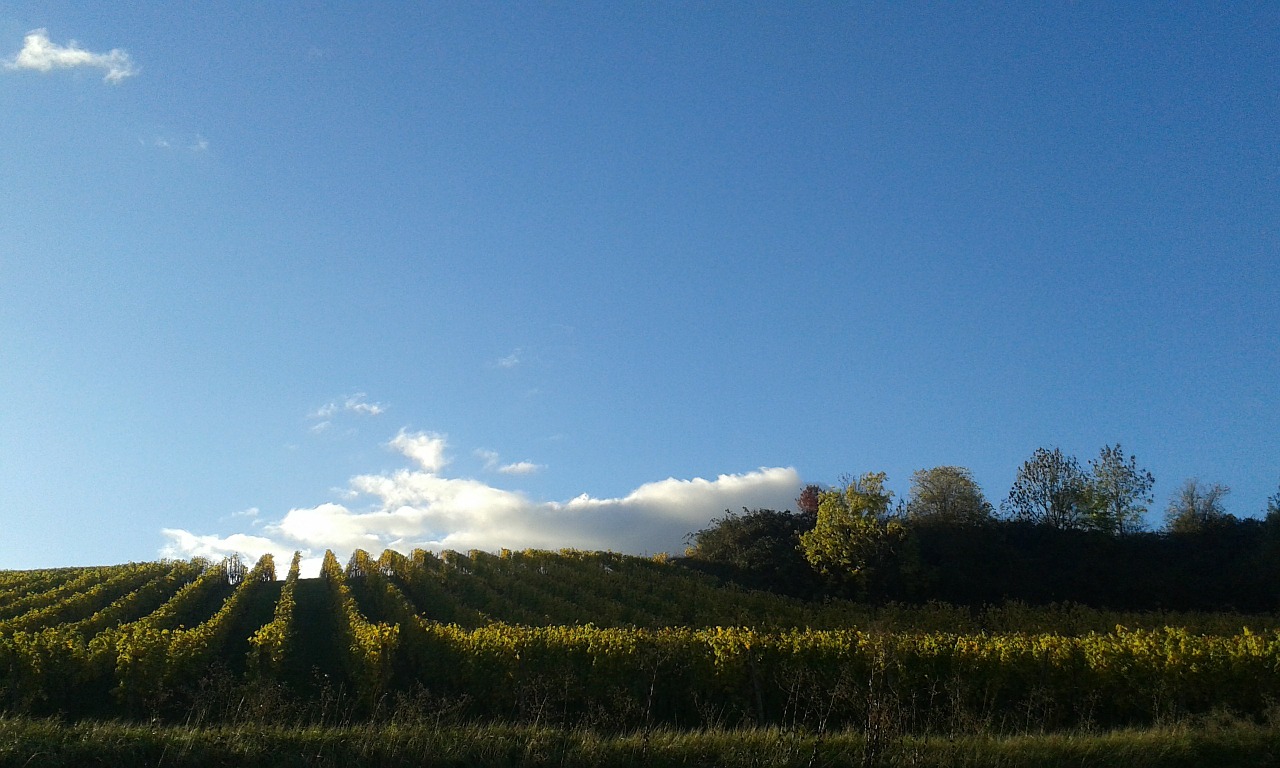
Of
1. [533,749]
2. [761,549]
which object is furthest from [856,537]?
[533,749]

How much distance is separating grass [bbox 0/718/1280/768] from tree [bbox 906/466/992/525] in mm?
35035

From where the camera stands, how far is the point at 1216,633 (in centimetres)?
2402

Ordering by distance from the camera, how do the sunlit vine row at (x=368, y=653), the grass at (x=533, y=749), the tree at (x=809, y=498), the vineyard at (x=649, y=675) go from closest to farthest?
the grass at (x=533, y=749) < the vineyard at (x=649, y=675) < the sunlit vine row at (x=368, y=653) < the tree at (x=809, y=498)

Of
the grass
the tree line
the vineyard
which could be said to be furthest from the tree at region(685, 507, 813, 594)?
the grass

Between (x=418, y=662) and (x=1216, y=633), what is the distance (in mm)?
22967

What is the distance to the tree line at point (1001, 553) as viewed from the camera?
122 feet

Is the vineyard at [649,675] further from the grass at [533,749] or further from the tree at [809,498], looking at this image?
the tree at [809,498]

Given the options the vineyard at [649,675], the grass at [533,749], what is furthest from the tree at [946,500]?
the grass at [533,749]

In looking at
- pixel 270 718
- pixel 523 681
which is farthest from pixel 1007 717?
pixel 270 718

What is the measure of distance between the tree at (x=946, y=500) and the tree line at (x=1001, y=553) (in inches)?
6.5

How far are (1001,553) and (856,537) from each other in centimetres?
860

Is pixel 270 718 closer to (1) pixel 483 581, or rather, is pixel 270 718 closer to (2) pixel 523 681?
(2) pixel 523 681

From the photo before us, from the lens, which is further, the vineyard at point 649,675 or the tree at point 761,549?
the tree at point 761,549

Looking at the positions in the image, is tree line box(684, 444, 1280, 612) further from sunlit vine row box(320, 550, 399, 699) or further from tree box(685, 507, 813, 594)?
sunlit vine row box(320, 550, 399, 699)
